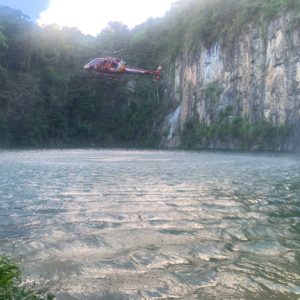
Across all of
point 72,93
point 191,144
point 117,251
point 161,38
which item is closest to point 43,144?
point 72,93

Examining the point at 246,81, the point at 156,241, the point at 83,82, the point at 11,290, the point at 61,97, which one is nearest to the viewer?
the point at 11,290

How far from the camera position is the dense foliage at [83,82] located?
61406mm

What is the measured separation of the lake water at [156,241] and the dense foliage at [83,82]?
46501 millimetres

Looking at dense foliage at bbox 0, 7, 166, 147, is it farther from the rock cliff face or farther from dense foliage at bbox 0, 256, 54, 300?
dense foliage at bbox 0, 256, 54, 300

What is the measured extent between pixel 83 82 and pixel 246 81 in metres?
37.4

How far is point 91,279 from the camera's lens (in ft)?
15.9

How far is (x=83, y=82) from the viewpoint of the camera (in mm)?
77438

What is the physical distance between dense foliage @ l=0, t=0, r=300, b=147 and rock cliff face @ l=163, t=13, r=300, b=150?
126 inches

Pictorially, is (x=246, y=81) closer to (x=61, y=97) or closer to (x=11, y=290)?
(x=61, y=97)

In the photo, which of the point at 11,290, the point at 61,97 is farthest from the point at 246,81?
the point at 11,290

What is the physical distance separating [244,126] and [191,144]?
10.8m

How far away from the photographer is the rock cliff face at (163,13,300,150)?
41.0 metres

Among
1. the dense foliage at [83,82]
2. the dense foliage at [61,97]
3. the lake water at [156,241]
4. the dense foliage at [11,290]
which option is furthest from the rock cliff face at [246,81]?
the dense foliage at [11,290]

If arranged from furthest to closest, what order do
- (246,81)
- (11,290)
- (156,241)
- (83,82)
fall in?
(83,82), (246,81), (156,241), (11,290)
